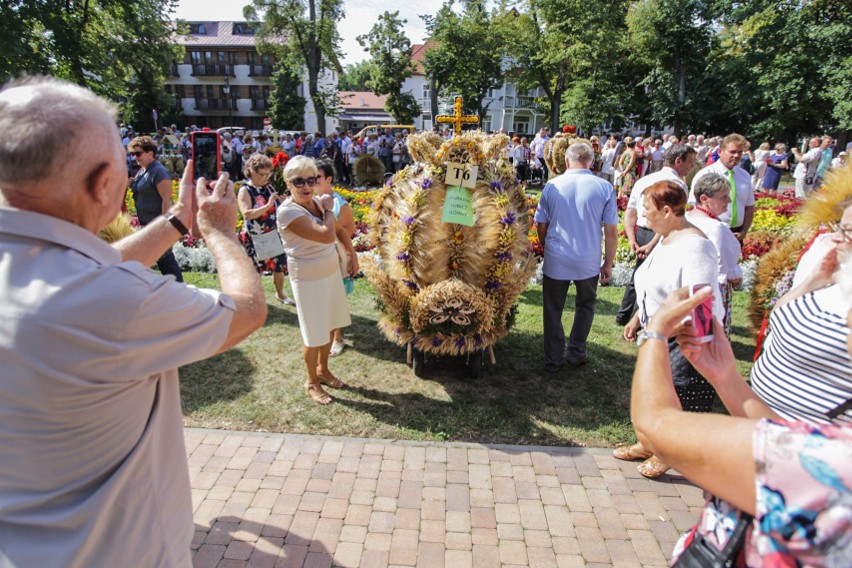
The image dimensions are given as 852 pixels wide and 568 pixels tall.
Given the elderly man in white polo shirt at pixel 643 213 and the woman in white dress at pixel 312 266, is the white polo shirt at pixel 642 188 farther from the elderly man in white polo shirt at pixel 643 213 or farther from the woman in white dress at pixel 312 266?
the woman in white dress at pixel 312 266

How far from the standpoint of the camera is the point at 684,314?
154 cm

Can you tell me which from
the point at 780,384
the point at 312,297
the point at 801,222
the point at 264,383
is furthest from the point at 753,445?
the point at 264,383

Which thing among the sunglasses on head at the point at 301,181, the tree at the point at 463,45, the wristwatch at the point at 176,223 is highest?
the tree at the point at 463,45

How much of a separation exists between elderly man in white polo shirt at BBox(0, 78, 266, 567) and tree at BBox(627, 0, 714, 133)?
1474 inches

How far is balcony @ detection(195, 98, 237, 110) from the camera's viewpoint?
56.4 meters

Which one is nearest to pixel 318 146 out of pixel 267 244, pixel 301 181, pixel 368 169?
pixel 368 169

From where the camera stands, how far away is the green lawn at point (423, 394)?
157 inches

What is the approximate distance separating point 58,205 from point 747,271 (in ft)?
27.7

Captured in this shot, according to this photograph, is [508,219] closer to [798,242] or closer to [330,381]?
[330,381]

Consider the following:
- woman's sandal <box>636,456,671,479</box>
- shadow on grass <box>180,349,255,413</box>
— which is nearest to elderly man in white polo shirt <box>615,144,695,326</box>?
woman's sandal <box>636,456,671,479</box>

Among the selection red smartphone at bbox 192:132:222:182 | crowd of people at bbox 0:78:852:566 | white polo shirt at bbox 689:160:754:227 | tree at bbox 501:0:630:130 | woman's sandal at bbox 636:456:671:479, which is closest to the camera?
crowd of people at bbox 0:78:852:566

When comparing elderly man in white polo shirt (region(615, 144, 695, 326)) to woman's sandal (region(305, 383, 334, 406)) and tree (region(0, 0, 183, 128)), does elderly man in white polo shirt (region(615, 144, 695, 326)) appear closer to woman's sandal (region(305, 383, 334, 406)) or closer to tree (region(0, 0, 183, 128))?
woman's sandal (region(305, 383, 334, 406))

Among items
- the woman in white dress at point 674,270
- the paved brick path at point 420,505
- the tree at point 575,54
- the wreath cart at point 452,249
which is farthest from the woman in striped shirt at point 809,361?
the tree at point 575,54

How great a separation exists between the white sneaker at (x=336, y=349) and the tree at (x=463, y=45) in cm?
3302
